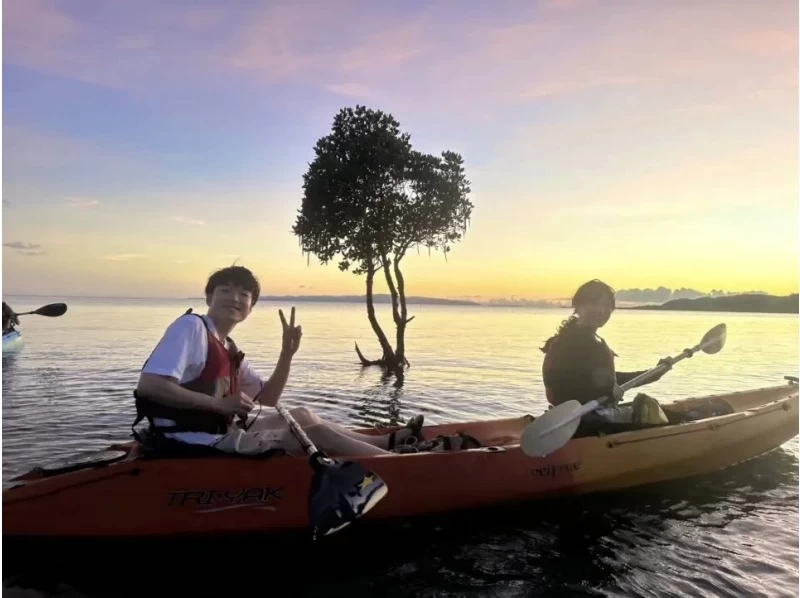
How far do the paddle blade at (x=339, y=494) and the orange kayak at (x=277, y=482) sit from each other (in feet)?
1.55

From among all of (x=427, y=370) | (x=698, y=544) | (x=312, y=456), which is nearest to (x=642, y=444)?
(x=698, y=544)

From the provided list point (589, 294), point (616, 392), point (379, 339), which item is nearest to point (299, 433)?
point (589, 294)

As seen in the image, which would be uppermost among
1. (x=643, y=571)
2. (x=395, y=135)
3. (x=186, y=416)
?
(x=395, y=135)

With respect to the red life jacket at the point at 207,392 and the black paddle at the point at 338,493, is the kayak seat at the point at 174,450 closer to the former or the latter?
the red life jacket at the point at 207,392

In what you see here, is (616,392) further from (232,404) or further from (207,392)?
(207,392)

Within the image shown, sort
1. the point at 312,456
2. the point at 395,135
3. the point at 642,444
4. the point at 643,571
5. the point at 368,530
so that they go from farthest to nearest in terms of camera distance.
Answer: the point at 395,135
the point at 642,444
the point at 368,530
the point at 643,571
the point at 312,456

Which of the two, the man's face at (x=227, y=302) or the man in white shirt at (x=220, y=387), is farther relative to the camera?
the man's face at (x=227, y=302)

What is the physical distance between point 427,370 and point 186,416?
12.8 metres

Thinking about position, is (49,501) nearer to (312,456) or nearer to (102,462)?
(102,462)

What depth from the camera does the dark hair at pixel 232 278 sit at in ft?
15.2

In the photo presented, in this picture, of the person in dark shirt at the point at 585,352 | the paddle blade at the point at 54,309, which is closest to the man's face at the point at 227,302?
the person in dark shirt at the point at 585,352

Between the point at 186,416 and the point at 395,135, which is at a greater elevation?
the point at 395,135

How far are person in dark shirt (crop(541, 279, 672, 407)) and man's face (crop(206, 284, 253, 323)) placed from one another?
11.5ft

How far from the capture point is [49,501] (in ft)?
15.0
